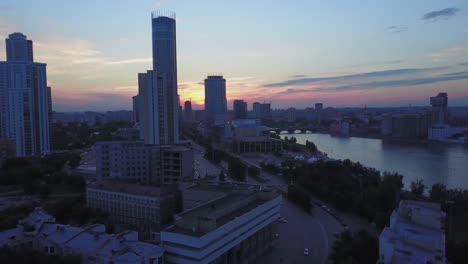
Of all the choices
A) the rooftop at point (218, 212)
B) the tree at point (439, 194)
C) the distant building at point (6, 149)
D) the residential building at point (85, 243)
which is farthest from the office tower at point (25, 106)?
the tree at point (439, 194)

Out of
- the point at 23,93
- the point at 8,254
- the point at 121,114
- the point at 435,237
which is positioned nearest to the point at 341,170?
the point at 435,237

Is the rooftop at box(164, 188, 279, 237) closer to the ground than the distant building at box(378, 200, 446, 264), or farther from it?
farther from it

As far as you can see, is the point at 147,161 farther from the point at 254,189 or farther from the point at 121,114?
the point at 121,114

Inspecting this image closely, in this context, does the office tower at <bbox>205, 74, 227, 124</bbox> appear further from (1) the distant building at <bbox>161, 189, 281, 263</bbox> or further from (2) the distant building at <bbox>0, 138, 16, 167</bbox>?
(1) the distant building at <bbox>161, 189, 281, 263</bbox>

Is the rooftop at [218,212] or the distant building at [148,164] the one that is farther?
the distant building at [148,164]

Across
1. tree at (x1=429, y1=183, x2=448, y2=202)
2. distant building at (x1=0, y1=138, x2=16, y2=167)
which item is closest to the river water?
tree at (x1=429, y1=183, x2=448, y2=202)

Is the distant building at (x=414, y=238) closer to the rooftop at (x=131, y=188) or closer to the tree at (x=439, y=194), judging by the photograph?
the tree at (x=439, y=194)

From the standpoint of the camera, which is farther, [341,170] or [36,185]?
[341,170]
